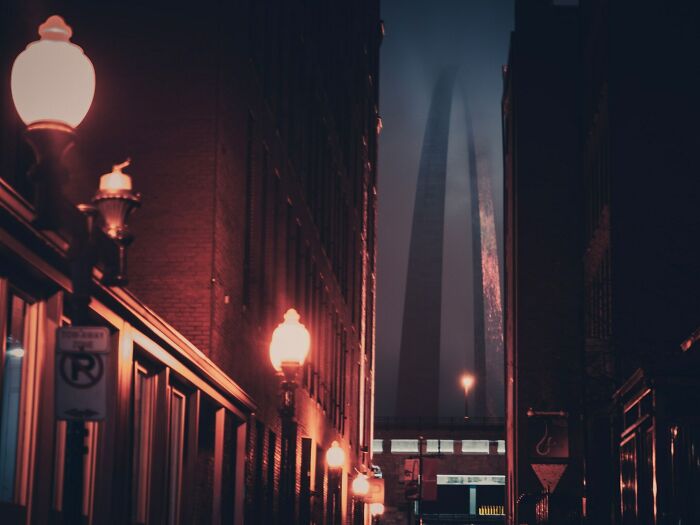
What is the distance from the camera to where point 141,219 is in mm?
22578

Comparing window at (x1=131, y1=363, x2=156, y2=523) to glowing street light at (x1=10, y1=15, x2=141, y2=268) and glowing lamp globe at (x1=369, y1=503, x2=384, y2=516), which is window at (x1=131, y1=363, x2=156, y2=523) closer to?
glowing street light at (x1=10, y1=15, x2=141, y2=268)

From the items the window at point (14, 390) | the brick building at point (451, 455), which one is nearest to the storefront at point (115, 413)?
the window at point (14, 390)

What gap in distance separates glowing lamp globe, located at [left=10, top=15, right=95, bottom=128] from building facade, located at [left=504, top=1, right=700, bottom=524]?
12.5 metres

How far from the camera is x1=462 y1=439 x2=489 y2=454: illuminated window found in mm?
103400

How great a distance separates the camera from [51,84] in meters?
8.77

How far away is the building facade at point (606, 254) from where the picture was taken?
23.1m

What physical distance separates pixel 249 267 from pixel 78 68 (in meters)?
18.0

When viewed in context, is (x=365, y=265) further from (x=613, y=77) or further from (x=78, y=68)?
(x=78, y=68)

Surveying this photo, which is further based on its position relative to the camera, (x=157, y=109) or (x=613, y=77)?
(x=613, y=77)

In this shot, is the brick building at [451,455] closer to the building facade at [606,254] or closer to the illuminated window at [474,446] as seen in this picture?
the illuminated window at [474,446]

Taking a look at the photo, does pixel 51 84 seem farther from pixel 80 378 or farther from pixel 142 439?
pixel 142 439

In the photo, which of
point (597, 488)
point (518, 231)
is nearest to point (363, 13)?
point (518, 231)

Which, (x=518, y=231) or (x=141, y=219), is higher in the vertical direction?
(x=518, y=231)

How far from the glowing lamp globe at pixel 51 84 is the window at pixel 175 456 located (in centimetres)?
1191
